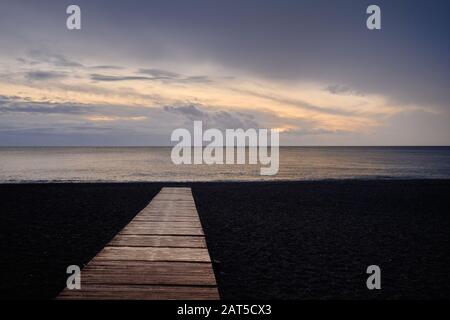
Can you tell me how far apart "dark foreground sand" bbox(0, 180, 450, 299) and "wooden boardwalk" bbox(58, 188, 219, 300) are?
2.72 feet

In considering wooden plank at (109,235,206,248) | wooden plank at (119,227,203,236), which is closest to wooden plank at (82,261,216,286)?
wooden plank at (109,235,206,248)

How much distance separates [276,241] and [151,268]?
551 centimetres

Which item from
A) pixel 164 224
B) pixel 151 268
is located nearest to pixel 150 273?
pixel 151 268

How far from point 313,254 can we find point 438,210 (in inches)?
410

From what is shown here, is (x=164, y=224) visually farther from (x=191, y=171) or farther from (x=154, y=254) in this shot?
(x=191, y=171)

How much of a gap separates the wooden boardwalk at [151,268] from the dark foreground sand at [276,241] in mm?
828

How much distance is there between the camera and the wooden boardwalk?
173 inches

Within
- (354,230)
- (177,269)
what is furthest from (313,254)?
(177,269)

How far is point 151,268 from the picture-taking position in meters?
5.34

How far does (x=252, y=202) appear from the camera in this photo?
18328mm

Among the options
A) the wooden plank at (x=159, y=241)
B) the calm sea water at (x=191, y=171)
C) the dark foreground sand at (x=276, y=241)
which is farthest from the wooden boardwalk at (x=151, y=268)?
the calm sea water at (x=191, y=171)

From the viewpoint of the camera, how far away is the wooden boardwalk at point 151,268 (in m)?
4.41

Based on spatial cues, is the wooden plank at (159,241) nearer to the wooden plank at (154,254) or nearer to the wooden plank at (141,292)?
the wooden plank at (154,254)
